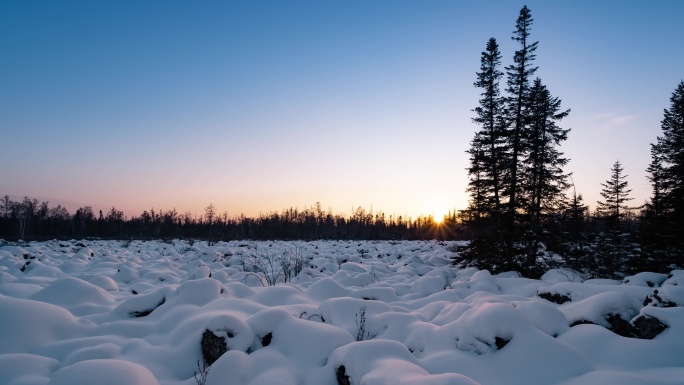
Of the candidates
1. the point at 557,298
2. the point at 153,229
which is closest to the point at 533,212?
the point at 557,298

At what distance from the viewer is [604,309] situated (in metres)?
4.18

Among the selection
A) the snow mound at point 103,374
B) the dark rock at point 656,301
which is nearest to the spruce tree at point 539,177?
the dark rock at point 656,301

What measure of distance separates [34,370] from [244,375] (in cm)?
185

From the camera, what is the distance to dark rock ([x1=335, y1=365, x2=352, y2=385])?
3.04m

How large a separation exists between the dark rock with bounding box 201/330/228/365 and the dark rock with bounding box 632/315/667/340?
15.1 ft

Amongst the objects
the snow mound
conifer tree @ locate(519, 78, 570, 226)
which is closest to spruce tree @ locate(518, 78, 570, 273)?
conifer tree @ locate(519, 78, 570, 226)

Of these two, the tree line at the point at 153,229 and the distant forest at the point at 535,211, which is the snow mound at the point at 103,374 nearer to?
the distant forest at the point at 535,211

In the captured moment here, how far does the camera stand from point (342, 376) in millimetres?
3098

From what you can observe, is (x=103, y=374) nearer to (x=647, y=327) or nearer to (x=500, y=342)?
(x=500, y=342)

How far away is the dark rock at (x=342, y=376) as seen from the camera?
3037 mm

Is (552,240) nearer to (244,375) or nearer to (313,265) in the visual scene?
(313,265)

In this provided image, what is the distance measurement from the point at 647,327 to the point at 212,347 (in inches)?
189

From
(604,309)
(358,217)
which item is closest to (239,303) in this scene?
(604,309)

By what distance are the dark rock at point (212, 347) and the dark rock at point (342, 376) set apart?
4.34 ft
